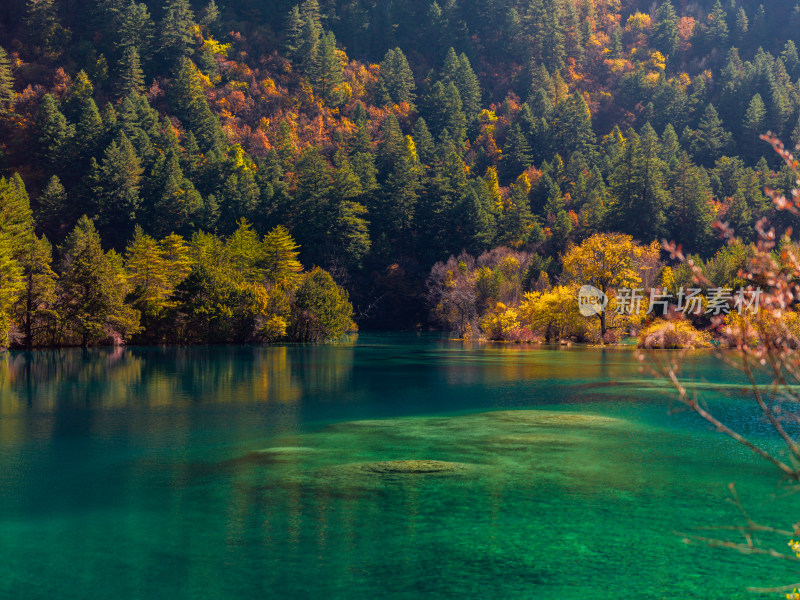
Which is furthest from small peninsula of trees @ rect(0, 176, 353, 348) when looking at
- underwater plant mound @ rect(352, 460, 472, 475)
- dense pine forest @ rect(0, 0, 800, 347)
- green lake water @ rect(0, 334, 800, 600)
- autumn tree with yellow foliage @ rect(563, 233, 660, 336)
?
underwater plant mound @ rect(352, 460, 472, 475)

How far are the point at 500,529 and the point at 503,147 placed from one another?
6174 inches

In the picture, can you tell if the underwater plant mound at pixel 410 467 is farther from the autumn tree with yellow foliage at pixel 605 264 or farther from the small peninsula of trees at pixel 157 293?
the autumn tree with yellow foliage at pixel 605 264

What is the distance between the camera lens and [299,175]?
136 metres

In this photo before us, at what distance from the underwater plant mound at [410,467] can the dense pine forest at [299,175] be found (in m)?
53.3

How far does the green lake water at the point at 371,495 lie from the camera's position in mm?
14023

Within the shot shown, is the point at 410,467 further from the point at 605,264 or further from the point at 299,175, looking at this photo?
the point at 299,175

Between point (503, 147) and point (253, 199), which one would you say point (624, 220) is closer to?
point (503, 147)

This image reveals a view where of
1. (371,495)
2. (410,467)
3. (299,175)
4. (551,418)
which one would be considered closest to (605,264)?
(551,418)

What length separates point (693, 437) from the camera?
28.3 m

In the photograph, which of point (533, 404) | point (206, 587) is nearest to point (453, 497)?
point (206, 587)

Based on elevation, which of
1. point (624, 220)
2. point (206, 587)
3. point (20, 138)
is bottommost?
point (206, 587)

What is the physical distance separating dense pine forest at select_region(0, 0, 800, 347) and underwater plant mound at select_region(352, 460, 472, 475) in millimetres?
53272

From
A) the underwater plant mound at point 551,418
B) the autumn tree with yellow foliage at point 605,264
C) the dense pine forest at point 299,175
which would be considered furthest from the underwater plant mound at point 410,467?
the autumn tree with yellow foliage at point 605,264

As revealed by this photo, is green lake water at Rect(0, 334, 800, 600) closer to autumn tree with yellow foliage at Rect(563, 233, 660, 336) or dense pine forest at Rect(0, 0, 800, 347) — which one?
autumn tree with yellow foliage at Rect(563, 233, 660, 336)
